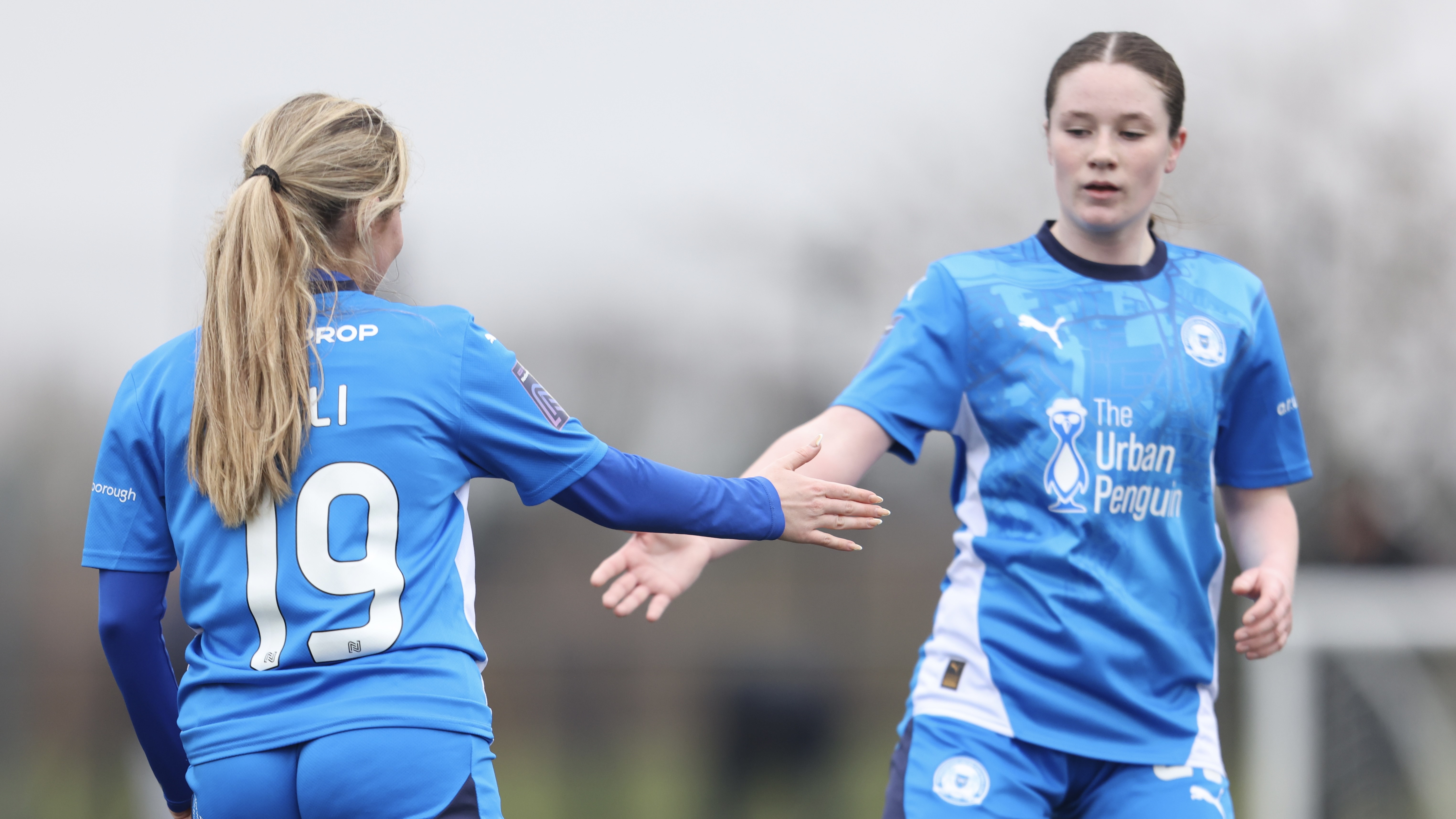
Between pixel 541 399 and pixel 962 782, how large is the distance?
41.6 inches

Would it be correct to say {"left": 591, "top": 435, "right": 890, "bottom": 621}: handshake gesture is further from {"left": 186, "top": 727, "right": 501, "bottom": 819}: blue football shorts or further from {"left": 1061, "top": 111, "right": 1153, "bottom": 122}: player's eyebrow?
{"left": 1061, "top": 111, "right": 1153, "bottom": 122}: player's eyebrow

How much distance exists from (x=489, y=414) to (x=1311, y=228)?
7.56 metres

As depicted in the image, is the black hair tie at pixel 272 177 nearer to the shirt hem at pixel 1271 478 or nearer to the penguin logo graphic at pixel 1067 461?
the penguin logo graphic at pixel 1067 461

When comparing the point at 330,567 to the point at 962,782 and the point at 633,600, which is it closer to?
the point at 633,600

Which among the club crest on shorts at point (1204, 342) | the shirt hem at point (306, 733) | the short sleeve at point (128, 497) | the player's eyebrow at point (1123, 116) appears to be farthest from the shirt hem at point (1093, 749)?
the short sleeve at point (128, 497)

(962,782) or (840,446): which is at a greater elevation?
(840,446)

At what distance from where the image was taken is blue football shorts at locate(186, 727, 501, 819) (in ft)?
5.52

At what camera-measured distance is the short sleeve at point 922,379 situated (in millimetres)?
2510

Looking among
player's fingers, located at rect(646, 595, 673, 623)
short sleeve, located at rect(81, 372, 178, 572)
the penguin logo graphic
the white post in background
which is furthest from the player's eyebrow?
the white post in background

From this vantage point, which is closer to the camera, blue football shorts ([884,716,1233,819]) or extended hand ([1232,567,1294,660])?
blue football shorts ([884,716,1233,819])

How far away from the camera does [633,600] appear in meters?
2.36

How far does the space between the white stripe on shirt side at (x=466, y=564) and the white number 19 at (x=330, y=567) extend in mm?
155

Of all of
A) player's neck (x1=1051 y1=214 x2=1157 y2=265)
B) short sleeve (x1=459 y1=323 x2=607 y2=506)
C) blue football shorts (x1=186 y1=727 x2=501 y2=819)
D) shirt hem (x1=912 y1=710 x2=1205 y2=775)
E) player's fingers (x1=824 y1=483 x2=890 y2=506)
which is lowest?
shirt hem (x1=912 y1=710 x2=1205 y2=775)

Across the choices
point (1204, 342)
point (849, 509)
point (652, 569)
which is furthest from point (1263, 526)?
point (652, 569)
